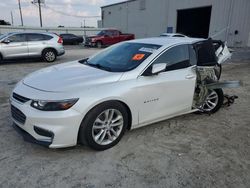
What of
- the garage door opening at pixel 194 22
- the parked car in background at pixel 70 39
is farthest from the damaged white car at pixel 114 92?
the parked car in background at pixel 70 39

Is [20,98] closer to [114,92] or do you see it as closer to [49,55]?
[114,92]

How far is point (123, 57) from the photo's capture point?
3.68 meters

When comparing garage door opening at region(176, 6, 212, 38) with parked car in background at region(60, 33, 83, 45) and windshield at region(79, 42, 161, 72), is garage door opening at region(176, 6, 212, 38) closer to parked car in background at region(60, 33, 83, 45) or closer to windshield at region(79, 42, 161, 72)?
parked car in background at region(60, 33, 83, 45)

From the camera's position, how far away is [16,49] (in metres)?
10.1

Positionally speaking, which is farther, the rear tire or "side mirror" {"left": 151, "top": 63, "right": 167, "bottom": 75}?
the rear tire

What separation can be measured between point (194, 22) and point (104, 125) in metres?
24.9

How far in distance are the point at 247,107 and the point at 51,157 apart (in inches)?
163

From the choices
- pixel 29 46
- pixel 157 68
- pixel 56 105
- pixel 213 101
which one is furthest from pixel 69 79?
pixel 29 46

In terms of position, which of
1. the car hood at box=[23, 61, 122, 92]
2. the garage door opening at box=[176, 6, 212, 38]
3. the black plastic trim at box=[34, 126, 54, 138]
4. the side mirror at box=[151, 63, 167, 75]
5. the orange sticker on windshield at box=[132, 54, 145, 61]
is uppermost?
the garage door opening at box=[176, 6, 212, 38]

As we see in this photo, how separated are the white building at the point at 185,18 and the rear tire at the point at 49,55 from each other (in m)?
14.9

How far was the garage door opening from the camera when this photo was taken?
23.4 metres

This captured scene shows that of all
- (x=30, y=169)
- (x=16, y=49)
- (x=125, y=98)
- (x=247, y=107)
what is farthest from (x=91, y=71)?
(x=16, y=49)

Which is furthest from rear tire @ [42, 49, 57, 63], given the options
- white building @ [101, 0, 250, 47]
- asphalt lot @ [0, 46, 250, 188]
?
white building @ [101, 0, 250, 47]

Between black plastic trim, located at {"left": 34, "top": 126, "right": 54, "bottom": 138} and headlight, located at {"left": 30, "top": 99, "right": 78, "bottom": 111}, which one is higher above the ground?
headlight, located at {"left": 30, "top": 99, "right": 78, "bottom": 111}
